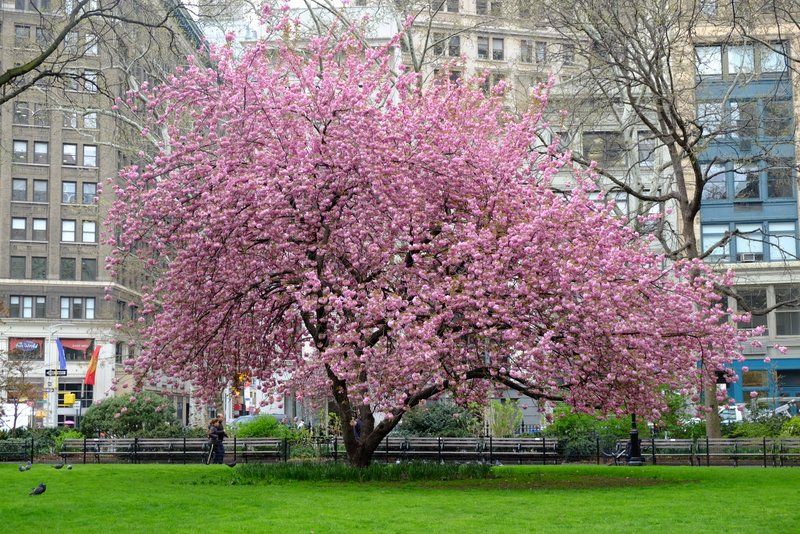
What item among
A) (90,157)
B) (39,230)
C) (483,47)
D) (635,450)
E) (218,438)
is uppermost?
(483,47)

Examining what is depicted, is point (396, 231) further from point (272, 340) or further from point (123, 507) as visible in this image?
point (123, 507)

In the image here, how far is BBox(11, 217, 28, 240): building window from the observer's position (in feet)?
254

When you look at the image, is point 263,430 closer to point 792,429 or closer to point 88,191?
point 792,429

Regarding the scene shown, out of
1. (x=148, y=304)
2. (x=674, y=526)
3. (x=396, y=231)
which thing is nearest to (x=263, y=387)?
(x=148, y=304)

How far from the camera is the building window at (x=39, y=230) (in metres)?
77.9

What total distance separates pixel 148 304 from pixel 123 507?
26.8 ft

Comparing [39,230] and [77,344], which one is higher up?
[39,230]

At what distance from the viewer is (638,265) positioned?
22.2 m

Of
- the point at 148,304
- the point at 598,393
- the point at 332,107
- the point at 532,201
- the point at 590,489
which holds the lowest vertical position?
the point at 590,489

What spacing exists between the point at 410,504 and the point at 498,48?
54.8 meters

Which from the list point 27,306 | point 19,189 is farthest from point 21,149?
point 27,306

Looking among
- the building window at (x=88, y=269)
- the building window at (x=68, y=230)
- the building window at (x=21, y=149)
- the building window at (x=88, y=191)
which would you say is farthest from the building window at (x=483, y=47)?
the building window at (x=21, y=149)

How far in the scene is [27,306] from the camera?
251ft

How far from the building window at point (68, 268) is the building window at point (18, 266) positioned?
2625 mm
